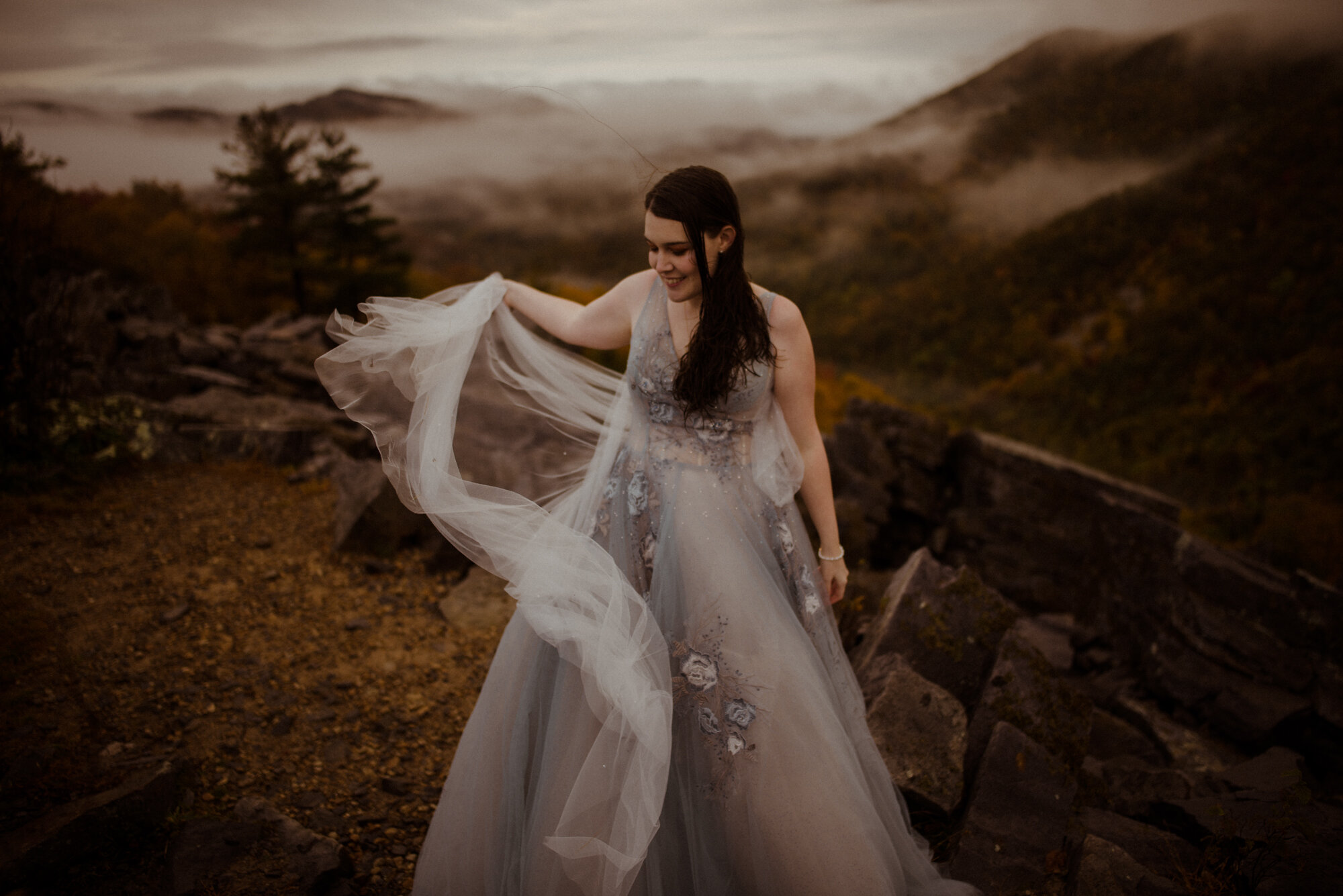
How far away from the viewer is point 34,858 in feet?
6.75

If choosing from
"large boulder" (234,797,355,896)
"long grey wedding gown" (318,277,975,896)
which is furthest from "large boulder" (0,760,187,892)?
"long grey wedding gown" (318,277,975,896)

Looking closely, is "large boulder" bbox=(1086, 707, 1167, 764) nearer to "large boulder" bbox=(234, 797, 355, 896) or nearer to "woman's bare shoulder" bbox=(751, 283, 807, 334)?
"woman's bare shoulder" bbox=(751, 283, 807, 334)

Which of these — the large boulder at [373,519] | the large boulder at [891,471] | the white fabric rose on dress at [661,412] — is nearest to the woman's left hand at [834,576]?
the white fabric rose on dress at [661,412]

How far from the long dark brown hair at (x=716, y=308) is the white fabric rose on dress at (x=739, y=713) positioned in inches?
37.8

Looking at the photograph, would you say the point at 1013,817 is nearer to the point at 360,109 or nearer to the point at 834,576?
the point at 834,576

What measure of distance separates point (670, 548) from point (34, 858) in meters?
2.26

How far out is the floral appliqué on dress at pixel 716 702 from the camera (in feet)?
6.53

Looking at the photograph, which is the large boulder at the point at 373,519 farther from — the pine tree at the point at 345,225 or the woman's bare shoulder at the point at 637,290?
the pine tree at the point at 345,225

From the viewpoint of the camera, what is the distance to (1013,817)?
8.31 ft

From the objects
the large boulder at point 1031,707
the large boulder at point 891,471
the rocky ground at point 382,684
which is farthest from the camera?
the large boulder at point 891,471

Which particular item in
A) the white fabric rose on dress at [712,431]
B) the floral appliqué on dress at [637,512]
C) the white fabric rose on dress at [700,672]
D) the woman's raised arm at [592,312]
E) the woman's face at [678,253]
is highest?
the woman's face at [678,253]

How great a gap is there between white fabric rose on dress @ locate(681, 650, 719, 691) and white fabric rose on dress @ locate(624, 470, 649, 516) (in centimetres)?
53

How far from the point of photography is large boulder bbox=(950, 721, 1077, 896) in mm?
2398

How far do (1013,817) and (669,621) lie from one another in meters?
1.69
